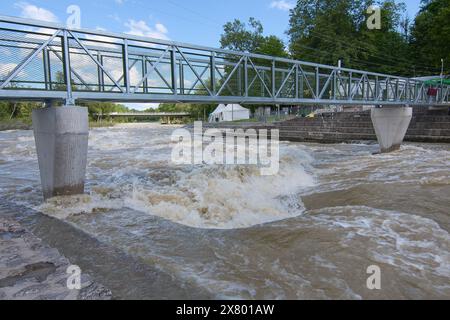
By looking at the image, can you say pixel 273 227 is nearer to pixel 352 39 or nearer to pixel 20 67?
pixel 20 67

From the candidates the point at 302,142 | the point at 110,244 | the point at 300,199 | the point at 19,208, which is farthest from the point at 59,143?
the point at 302,142

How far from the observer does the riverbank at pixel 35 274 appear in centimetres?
452

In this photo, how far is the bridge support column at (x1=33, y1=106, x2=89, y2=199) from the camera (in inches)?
335

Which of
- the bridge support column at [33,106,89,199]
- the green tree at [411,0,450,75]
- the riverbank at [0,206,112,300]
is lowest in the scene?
the riverbank at [0,206,112,300]

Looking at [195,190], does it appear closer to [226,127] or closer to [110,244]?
[110,244]

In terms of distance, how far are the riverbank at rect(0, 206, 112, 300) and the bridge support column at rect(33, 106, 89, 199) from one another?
2154 mm

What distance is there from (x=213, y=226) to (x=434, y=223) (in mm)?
4707

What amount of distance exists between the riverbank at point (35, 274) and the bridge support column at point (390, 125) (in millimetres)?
20964

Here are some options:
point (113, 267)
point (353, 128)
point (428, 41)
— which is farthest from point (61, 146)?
point (428, 41)

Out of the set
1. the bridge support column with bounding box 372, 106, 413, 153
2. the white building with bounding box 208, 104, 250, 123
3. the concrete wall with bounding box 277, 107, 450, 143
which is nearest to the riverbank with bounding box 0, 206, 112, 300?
the bridge support column with bounding box 372, 106, 413, 153

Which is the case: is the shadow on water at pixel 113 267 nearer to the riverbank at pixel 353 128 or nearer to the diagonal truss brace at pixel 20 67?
the diagonal truss brace at pixel 20 67

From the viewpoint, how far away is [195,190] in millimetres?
10719

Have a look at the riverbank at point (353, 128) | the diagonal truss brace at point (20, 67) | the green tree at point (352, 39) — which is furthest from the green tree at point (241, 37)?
the diagonal truss brace at point (20, 67)

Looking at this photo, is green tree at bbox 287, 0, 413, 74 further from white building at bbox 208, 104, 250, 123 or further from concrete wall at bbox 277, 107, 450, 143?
concrete wall at bbox 277, 107, 450, 143
